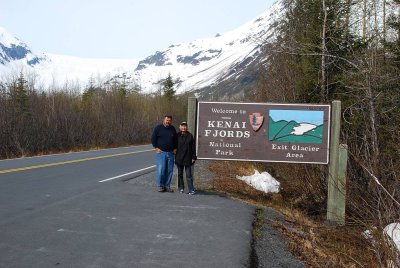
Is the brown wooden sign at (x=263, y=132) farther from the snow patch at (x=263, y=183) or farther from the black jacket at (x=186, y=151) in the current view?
the snow patch at (x=263, y=183)

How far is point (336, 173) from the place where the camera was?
9.52m

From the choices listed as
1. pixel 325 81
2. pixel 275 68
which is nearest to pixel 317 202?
pixel 325 81

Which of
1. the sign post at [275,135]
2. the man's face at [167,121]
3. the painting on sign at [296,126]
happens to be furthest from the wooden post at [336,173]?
the man's face at [167,121]

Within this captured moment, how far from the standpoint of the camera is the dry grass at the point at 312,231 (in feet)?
21.9

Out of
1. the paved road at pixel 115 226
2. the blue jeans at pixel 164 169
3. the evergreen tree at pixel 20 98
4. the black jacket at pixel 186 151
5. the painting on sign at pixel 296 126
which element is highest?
the evergreen tree at pixel 20 98

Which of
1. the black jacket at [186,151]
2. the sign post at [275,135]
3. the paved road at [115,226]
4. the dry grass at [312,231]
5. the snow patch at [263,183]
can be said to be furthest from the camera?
the snow patch at [263,183]

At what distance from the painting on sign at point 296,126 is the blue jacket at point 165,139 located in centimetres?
220

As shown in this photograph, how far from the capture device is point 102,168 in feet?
50.2

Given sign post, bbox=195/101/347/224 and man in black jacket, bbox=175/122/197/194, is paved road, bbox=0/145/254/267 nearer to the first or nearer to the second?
man in black jacket, bbox=175/122/197/194

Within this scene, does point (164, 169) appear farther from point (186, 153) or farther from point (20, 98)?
point (20, 98)

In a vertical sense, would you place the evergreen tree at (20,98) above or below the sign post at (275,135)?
above

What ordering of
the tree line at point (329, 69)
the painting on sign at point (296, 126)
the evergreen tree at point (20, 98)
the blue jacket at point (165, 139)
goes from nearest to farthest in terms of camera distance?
the painting on sign at point (296, 126) → the blue jacket at point (165, 139) → the tree line at point (329, 69) → the evergreen tree at point (20, 98)

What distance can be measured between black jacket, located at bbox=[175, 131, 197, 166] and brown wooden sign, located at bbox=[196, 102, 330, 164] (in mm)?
229

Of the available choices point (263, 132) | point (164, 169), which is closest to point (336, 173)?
point (263, 132)
